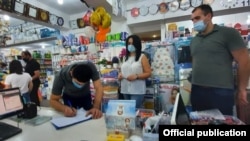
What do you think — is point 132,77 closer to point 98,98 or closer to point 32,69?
point 98,98

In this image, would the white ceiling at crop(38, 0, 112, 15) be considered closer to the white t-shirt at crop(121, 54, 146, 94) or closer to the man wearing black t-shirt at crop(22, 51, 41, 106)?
the man wearing black t-shirt at crop(22, 51, 41, 106)

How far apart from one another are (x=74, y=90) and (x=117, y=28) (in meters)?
4.49

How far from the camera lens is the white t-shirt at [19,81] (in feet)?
11.2

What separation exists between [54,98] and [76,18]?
5790 mm

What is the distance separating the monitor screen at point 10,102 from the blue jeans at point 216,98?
172 centimetres

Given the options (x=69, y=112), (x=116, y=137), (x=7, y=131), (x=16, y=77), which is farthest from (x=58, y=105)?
(x=16, y=77)

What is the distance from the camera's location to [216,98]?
1.79m

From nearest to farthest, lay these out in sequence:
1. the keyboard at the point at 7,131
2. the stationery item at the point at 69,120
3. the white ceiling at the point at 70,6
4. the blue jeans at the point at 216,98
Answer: the keyboard at the point at 7,131 → the stationery item at the point at 69,120 → the blue jeans at the point at 216,98 → the white ceiling at the point at 70,6

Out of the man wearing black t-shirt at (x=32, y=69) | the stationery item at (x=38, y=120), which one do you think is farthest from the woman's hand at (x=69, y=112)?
the man wearing black t-shirt at (x=32, y=69)

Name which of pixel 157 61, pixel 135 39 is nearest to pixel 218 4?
pixel 157 61

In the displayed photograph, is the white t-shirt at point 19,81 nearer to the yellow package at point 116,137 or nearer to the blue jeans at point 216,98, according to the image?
the yellow package at point 116,137

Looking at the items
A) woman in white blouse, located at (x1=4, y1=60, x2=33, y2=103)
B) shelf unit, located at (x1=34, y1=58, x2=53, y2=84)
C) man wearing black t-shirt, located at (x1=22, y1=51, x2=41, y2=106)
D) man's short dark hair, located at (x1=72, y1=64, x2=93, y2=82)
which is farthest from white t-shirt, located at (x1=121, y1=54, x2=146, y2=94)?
shelf unit, located at (x1=34, y1=58, x2=53, y2=84)

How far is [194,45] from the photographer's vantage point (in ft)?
6.47

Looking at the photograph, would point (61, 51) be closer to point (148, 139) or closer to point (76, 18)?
point (76, 18)
